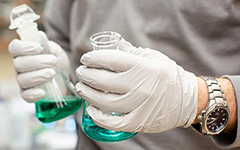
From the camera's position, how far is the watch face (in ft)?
2.78

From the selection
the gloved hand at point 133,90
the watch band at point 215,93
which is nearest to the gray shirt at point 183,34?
the watch band at point 215,93

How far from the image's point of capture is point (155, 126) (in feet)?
2.61

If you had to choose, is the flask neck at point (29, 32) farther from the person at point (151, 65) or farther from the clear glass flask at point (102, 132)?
the clear glass flask at point (102, 132)

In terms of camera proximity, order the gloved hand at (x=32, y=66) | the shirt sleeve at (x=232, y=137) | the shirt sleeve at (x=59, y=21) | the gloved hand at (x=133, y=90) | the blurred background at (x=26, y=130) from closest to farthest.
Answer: the gloved hand at (x=133, y=90) < the shirt sleeve at (x=232, y=137) < the gloved hand at (x=32, y=66) < the shirt sleeve at (x=59, y=21) < the blurred background at (x=26, y=130)

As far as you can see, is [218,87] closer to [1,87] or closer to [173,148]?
[173,148]

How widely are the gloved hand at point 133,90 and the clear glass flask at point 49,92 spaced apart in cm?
20

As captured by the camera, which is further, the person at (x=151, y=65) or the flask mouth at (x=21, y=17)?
the flask mouth at (x=21, y=17)

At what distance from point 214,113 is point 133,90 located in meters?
0.26

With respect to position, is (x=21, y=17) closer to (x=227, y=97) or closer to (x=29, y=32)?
(x=29, y=32)

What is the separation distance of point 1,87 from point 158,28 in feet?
6.48

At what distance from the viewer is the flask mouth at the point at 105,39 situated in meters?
0.77

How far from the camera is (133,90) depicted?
751 millimetres

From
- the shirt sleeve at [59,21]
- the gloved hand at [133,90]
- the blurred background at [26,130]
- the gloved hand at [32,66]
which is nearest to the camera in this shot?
the gloved hand at [133,90]

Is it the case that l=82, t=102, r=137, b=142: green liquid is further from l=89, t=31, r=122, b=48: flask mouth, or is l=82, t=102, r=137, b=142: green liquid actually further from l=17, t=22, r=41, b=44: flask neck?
l=17, t=22, r=41, b=44: flask neck
